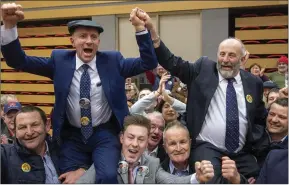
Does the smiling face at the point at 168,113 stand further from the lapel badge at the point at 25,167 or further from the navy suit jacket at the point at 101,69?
the lapel badge at the point at 25,167

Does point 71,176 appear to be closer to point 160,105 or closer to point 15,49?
point 15,49

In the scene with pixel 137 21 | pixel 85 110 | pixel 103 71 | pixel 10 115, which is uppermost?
pixel 137 21

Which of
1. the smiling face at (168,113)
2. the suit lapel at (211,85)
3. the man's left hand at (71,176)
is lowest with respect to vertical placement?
→ the man's left hand at (71,176)

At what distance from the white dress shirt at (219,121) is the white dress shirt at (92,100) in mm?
614

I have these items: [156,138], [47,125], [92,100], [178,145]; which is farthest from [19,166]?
[156,138]

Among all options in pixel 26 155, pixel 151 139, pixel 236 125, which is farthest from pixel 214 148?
pixel 26 155

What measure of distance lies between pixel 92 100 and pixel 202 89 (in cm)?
69

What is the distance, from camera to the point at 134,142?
2133 millimetres

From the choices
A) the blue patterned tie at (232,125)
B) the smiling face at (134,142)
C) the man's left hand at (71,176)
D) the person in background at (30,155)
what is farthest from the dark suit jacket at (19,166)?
the blue patterned tie at (232,125)

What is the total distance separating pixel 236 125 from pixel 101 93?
846 mm

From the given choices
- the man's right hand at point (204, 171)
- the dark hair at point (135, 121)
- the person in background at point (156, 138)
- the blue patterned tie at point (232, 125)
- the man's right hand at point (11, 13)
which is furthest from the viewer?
the person in background at point (156, 138)

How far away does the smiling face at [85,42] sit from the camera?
2.25 m

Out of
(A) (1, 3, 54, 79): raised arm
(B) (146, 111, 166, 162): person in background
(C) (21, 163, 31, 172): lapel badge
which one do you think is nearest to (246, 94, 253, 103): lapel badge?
(B) (146, 111, 166, 162): person in background

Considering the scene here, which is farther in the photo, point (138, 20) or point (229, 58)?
point (229, 58)
